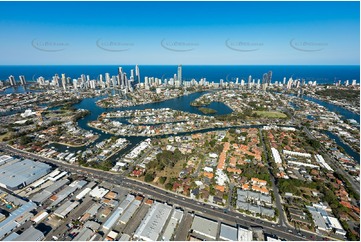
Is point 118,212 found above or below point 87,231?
above

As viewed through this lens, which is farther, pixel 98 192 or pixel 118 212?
pixel 98 192

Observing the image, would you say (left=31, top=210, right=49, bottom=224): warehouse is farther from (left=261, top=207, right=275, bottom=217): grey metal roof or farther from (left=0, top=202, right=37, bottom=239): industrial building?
(left=261, top=207, right=275, bottom=217): grey metal roof

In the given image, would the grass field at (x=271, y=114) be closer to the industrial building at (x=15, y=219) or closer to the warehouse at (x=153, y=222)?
the warehouse at (x=153, y=222)

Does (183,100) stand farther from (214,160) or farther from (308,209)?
(308,209)

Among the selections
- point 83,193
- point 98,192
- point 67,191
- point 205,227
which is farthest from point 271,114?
point 67,191

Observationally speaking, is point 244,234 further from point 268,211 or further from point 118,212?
point 118,212

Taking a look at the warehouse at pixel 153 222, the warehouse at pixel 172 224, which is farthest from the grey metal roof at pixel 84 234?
the warehouse at pixel 172 224
